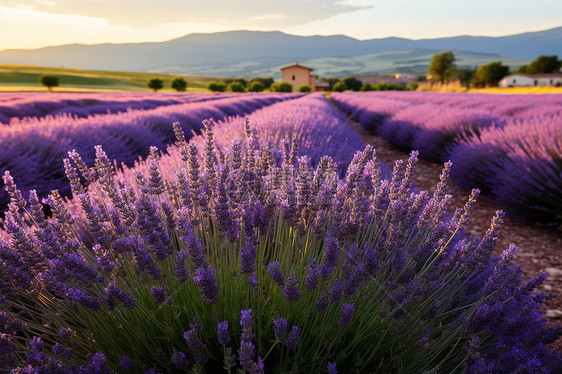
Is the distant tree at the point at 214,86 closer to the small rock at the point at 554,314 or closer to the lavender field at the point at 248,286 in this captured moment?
the lavender field at the point at 248,286

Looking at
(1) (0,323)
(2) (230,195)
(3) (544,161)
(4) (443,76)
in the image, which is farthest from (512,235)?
(4) (443,76)

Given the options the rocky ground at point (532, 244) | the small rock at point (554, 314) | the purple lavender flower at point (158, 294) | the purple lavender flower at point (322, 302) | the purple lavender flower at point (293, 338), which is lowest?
the rocky ground at point (532, 244)

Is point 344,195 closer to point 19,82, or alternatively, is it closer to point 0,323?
point 0,323

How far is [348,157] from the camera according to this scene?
3.41 meters

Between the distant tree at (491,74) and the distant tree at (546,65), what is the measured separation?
11.4 metres

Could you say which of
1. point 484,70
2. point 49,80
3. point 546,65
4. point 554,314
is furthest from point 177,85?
→ point 546,65

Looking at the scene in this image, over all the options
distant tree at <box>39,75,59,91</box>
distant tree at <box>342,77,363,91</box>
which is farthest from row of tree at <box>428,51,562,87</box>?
distant tree at <box>39,75,59,91</box>

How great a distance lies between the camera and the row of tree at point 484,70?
165 feet

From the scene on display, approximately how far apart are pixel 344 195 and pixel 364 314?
0.51m

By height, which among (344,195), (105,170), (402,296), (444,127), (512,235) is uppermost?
(105,170)

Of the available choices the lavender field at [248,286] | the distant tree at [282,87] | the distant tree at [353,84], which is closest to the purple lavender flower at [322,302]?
the lavender field at [248,286]

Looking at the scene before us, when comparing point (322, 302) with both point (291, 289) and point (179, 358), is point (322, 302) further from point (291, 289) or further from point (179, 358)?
point (179, 358)

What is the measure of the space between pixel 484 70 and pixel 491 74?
1.41 meters

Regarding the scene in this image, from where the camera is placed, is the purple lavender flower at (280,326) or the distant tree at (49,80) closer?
the purple lavender flower at (280,326)
